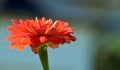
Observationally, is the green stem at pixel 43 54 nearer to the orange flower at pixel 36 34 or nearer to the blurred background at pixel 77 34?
the orange flower at pixel 36 34

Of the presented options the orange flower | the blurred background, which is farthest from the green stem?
the blurred background

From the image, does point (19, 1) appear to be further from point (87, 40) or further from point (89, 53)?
point (89, 53)

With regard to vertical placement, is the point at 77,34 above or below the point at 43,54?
above

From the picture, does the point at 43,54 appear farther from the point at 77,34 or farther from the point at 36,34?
the point at 77,34

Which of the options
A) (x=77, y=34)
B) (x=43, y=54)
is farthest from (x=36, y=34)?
(x=77, y=34)

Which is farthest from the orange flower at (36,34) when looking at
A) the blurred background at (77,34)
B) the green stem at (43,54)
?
the blurred background at (77,34)

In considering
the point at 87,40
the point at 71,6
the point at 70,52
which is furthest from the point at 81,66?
the point at 71,6
